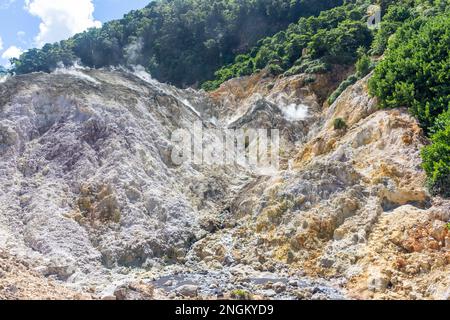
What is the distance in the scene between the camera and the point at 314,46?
3916 centimetres

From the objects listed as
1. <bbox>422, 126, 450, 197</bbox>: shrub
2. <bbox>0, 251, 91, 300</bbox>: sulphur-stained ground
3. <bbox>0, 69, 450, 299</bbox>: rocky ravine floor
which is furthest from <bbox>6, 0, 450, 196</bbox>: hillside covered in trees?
<bbox>0, 251, 91, 300</bbox>: sulphur-stained ground

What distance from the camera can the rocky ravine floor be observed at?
15.6m

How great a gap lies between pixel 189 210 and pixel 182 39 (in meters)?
38.8

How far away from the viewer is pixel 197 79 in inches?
2063

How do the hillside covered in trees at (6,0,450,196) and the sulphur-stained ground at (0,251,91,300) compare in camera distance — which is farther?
the hillside covered in trees at (6,0,450,196)

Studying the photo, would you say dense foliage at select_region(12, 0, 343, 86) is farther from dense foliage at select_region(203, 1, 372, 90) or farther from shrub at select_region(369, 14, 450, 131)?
shrub at select_region(369, 14, 450, 131)

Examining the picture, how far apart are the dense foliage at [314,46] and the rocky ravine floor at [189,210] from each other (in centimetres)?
1118

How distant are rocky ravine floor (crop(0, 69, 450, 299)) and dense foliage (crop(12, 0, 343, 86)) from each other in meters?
27.9

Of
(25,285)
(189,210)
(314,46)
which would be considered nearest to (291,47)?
(314,46)

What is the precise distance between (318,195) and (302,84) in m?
17.7

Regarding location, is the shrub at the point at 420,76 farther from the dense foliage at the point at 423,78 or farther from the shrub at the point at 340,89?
the shrub at the point at 340,89

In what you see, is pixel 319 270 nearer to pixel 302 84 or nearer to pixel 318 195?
pixel 318 195

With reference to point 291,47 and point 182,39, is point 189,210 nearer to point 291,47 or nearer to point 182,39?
point 291,47
